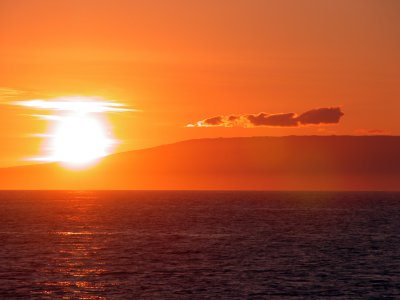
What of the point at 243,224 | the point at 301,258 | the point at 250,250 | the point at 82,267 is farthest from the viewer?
the point at 243,224

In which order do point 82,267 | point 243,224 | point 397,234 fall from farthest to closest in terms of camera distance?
point 243,224
point 397,234
point 82,267

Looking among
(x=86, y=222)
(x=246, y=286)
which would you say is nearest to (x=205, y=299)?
(x=246, y=286)

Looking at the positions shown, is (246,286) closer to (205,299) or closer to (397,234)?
(205,299)

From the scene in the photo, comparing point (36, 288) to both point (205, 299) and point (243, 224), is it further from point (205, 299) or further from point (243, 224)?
point (243, 224)

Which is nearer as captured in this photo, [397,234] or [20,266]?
[20,266]

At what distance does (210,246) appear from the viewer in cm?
11181

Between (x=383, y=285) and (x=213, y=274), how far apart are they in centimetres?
1787

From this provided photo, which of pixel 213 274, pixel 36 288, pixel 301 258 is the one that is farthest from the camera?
pixel 301 258

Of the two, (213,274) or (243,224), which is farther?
(243,224)

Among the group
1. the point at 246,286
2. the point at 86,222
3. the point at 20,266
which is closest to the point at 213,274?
the point at 246,286

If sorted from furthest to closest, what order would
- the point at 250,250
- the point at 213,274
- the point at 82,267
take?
the point at 250,250
the point at 82,267
the point at 213,274

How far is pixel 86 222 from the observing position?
6959 inches

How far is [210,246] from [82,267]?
29331 mm

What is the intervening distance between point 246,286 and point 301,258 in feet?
80.2
